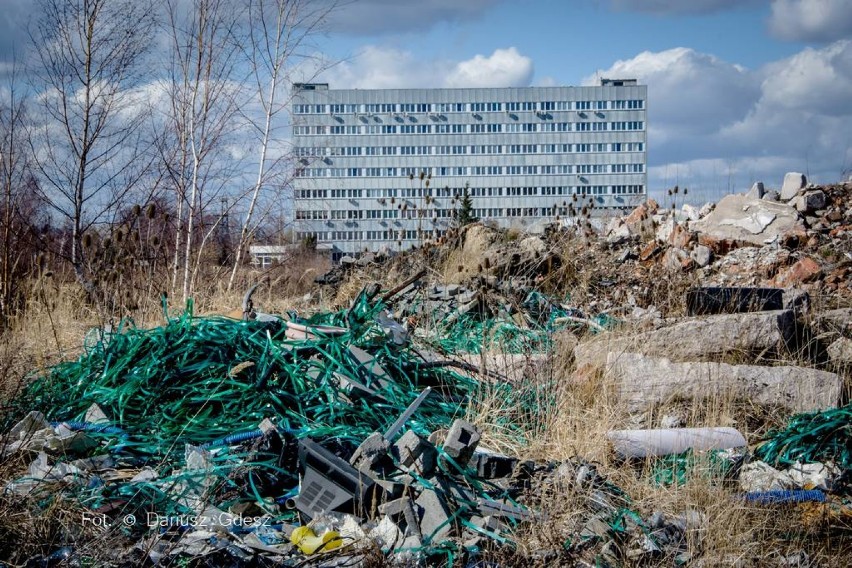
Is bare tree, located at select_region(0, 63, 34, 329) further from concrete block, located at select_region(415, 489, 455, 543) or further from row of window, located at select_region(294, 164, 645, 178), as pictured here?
row of window, located at select_region(294, 164, 645, 178)

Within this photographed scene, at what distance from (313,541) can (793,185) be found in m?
12.0

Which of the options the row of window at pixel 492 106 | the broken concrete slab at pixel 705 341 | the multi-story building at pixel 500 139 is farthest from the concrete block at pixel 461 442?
the row of window at pixel 492 106

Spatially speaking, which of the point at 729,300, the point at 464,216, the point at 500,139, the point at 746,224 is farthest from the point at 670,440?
the point at 500,139

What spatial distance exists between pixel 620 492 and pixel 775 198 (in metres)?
10.3

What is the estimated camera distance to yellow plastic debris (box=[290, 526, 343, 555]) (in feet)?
10.0

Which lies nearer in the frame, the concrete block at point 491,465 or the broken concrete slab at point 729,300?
the concrete block at point 491,465

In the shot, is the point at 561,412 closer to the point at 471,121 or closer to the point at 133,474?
the point at 133,474

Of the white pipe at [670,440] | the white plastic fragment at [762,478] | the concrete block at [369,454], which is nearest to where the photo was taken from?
the concrete block at [369,454]

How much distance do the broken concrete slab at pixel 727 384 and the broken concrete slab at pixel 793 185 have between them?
822 centimetres

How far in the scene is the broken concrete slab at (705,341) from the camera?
5684 millimetres

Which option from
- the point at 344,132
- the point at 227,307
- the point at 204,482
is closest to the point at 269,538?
the point at 204,482

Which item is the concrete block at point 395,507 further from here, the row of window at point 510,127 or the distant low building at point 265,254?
the row of window at point 510,127

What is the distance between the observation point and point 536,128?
9794 centimetres

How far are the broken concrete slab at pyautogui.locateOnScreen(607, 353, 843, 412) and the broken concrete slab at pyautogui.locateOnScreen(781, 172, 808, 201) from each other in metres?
8.22
